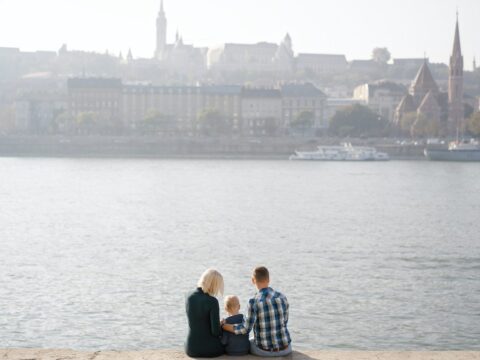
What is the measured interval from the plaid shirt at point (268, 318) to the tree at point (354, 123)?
90466mm

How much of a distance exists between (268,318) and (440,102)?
344 feet

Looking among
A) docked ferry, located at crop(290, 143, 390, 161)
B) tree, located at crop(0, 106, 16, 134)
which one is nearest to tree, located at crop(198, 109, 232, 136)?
docked ferry, located at crop(290, 143, 390, 161)

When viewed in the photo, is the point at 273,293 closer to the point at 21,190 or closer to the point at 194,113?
the point at 21,190

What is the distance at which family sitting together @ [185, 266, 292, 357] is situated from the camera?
388 inches

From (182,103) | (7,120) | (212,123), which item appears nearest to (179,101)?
(182,103)

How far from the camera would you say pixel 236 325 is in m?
9.90

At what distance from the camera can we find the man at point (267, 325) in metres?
9.92

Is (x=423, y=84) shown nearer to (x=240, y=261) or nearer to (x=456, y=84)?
(x=456, y=84)

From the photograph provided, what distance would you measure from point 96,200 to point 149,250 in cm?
1697

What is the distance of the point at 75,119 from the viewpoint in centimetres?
10312

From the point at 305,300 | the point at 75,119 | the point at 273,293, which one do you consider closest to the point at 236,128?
the point at 75,119

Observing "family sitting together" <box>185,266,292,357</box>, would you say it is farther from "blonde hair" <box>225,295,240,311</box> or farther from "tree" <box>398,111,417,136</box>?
"tree" <box>398,111,417,136</box>

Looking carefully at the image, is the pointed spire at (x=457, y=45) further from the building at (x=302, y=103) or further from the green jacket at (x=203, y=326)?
the green jacket at (x=203, y=326)

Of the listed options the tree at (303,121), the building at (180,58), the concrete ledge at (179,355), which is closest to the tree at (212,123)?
the tree at (303,121)
